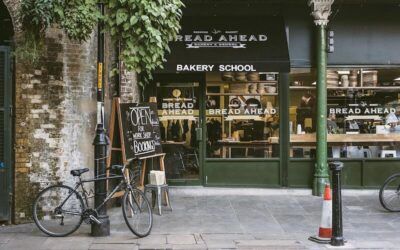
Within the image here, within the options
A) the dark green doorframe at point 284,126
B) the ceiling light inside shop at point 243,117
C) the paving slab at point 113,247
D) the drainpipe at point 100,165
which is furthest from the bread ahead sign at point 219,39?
the paving slab at point 113,247

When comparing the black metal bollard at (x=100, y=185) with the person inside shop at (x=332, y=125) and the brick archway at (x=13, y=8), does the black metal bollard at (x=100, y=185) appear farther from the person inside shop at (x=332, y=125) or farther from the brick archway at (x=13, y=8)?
the person inside shop at (x=332, y=125)

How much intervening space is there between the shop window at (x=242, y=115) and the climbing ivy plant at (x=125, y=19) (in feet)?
12.6

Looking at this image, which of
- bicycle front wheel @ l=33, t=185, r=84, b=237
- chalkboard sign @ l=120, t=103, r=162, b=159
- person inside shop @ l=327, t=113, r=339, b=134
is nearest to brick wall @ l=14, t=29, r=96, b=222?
bicycle front wheel @ l=33, t=185, r=84, b=237

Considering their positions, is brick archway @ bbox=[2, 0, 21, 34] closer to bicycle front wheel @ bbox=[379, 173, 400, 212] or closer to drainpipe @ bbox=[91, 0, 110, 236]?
drainpipe @ bbox=[91, 0, 110, 236]

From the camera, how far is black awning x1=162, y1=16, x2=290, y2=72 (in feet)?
36.3

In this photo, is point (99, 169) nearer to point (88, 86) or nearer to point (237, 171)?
point (88, 86)

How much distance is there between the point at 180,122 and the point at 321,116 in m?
3.06

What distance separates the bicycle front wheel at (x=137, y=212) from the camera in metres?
8.02

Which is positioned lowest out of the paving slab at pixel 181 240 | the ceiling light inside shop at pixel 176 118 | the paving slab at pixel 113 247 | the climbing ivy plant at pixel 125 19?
the paving slab at pixel 113 247

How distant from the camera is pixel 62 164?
367 inches

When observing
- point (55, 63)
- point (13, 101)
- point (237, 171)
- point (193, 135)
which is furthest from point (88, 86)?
point (237, 171)

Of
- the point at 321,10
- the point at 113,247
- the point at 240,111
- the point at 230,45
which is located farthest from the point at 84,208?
the point at 321,10

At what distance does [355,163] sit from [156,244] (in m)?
5.80

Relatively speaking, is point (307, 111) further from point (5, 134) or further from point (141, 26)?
point (5, 134)
